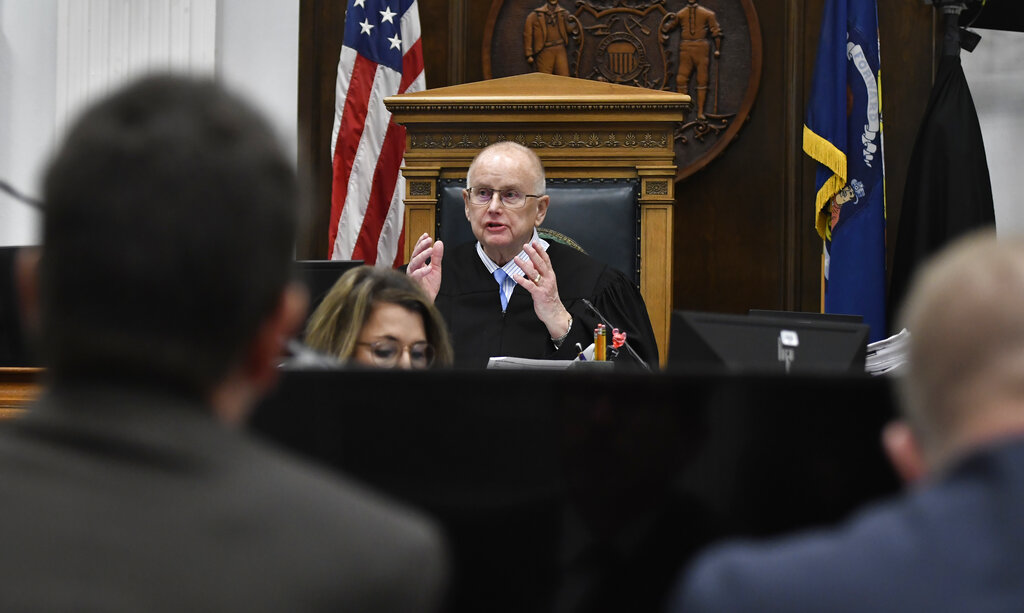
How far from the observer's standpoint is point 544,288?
3.83 meters

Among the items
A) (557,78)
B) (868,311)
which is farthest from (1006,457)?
(868,311)

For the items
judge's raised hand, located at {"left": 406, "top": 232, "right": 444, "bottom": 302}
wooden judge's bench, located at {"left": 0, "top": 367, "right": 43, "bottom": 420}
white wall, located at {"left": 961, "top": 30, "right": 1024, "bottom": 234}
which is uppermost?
white wall, located at {"left": 961, "top": 30, "right": 1024, "bottom": 234}

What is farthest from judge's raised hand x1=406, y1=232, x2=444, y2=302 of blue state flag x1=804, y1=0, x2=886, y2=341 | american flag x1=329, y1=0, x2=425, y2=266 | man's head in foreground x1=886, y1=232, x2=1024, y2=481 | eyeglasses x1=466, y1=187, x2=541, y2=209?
man's head in foreground x1=886, y1=232, x2=1024, y2=481

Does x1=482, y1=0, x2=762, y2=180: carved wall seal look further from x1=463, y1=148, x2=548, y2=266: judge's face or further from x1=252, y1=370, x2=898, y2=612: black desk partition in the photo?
x1=252, y1=370, x2=898, y2=612: black desk partition

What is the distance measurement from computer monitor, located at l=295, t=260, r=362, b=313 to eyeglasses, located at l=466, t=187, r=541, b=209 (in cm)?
123

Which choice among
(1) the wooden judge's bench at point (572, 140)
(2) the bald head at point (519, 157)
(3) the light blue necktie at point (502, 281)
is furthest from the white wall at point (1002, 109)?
(3) the light blue necktie at point (502, 281)

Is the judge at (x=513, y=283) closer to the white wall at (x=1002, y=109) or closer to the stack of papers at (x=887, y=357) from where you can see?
the stack of papers at (x=887, y=357)

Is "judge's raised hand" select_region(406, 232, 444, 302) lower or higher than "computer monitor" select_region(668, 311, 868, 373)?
higher

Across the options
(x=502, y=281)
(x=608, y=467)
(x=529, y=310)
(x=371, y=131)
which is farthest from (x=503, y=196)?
(x=608, y=467)

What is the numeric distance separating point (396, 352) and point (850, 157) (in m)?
3.15

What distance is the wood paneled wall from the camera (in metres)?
5.51

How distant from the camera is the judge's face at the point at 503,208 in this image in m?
4.14

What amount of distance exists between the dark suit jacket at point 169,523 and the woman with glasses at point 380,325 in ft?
5.97

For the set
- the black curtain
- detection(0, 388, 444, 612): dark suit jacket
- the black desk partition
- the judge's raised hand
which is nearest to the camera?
detection(0, 388, 444, 612): dark suit jacket
